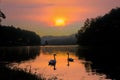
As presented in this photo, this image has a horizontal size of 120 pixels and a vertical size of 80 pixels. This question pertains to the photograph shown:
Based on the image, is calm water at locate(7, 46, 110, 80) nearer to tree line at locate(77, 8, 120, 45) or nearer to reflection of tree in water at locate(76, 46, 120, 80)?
reflection of tree in water at locate(76, 46, 120, 80)

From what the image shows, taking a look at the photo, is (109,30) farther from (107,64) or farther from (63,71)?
(63,71)

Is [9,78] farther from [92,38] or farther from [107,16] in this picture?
[92,38]

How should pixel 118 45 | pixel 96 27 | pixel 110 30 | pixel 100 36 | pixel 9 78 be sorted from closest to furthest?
pixel 9 78
pixel 118 45
pixel 110 30
pixel 100 36
pixel 96 27

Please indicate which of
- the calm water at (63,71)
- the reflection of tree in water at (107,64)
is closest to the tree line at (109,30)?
the reflection of tree in water at (107,64)

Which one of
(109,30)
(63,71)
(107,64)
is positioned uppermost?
(109,30)

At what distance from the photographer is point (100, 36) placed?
598 ft

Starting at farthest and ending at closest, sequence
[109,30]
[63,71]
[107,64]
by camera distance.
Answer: [109,30] → [107,64] → [63,71]

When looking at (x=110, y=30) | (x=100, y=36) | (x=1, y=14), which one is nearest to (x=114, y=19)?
(x=110, y=30)

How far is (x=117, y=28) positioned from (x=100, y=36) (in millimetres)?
23376

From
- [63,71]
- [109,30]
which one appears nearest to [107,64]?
[63,71]

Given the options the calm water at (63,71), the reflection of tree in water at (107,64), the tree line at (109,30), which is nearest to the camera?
the calm water at (63,71)

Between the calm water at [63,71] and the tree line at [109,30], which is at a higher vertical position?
the tree line at [109,30]

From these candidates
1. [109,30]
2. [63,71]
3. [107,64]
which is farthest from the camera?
[109,30]

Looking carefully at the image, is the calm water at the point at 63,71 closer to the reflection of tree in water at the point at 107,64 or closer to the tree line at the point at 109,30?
the reflection of tree in water at the point at 107,64
